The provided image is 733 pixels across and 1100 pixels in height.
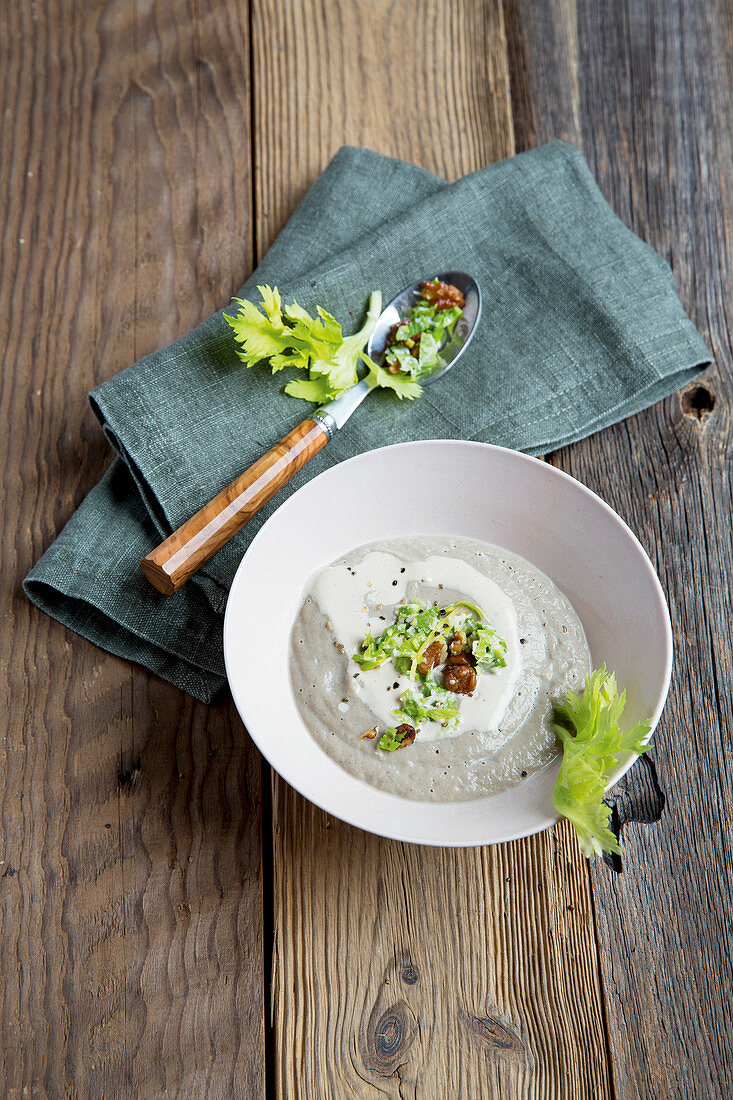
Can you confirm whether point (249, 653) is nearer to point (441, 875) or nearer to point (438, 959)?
point (441, 875)

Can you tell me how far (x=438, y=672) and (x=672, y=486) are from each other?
0.82 m

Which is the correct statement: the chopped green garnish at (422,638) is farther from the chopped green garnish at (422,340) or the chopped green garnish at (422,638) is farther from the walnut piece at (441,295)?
the walnut piece at (441,295)

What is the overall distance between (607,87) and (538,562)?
145cm

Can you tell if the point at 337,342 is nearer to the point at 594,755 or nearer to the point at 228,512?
the point at 228,512

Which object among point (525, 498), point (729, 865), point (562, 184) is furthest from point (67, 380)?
point (729, 865)

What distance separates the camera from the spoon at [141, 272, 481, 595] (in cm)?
170

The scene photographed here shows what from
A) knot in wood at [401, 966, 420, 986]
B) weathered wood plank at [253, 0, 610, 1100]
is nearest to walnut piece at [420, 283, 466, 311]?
weathered wood plank at [253, 0, 610, 1100]

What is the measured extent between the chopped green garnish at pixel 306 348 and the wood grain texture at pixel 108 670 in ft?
1.02

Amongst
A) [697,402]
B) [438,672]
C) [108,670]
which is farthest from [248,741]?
[697,402]

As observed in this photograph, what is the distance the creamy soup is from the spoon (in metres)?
0.22

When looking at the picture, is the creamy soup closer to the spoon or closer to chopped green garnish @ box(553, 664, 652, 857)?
chopped green garnish @ box(553, 664, 652, 857)

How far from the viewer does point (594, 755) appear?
5.01 ft

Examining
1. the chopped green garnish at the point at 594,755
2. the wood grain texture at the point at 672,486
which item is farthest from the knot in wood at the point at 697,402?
the chopped green garnish at the point at 594,755

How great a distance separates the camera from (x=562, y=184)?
82.0 inches
